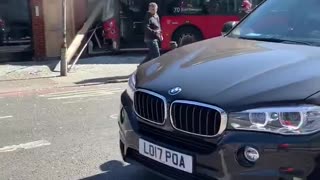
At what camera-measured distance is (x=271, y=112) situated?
309cm

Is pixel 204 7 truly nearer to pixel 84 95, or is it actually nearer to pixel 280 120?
pixel 84 95

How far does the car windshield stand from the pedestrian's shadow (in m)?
1.50

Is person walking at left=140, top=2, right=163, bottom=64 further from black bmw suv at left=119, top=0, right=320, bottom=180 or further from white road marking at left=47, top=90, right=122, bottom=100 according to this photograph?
black bmw suv at left=119, top=0, right=320, bottom=180

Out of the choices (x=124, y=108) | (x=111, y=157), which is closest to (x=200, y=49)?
(x=124, y=108)

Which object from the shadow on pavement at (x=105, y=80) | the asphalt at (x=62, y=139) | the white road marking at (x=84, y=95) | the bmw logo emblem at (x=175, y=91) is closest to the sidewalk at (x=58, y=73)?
the shadow on pavement at (x=105, y=80)

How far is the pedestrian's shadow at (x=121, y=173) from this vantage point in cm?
476

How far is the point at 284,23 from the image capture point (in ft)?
14.6

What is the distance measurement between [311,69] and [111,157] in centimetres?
271

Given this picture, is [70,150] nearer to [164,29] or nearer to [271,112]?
[271,112]

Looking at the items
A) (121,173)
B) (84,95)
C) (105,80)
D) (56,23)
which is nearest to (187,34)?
(56,23)

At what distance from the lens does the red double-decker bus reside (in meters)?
16.0

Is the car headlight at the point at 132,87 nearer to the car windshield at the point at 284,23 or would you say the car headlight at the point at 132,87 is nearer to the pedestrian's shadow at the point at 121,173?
the pedestrian's shadow at the point at 121,173

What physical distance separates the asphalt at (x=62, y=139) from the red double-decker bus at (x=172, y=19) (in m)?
6.54

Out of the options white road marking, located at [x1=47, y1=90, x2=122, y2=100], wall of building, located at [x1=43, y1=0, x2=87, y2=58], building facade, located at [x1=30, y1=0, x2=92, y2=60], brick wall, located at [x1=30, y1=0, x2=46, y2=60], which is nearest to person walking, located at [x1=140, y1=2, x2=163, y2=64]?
white road marking, located at [x1=47, y1=90, x2=122, y2=100]
